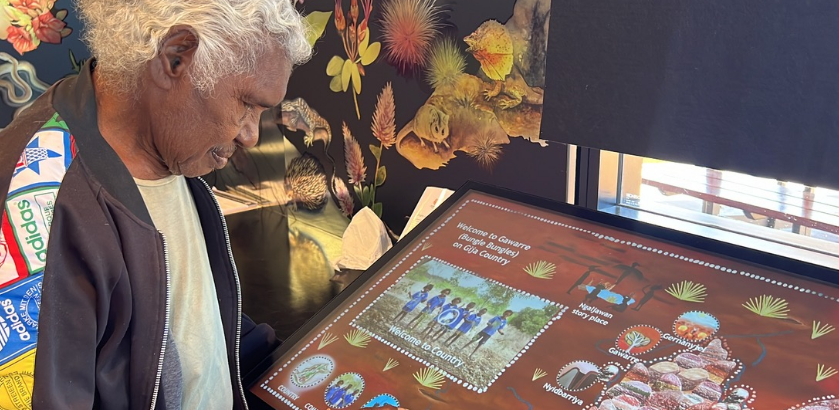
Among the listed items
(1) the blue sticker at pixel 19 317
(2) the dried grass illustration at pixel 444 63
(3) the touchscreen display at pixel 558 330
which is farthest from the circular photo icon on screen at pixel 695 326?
(2) the dried grass illustration at pixel 444 63

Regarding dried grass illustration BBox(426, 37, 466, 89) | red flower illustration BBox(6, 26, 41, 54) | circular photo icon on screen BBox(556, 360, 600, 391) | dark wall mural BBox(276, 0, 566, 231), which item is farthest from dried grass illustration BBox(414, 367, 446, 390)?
red flower illustration BBox(6, 26, 41, 54)

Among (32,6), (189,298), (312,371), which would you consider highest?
(32,6)

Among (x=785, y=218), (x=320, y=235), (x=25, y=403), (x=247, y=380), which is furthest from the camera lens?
(x=320, y=235)

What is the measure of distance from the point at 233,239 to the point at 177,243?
7.42 ft

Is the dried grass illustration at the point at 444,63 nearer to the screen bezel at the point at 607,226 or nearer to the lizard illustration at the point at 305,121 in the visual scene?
the screen bezel at the point at 607,226

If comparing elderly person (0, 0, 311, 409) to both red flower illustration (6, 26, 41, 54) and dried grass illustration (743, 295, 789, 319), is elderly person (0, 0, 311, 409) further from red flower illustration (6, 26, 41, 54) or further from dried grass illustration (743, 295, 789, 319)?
red flower illustration (6, 26, 41, 54)

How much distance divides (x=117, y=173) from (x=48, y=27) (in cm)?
236

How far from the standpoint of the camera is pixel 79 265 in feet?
4.03

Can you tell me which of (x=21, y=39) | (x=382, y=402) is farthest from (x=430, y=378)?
(x=21, y=39)

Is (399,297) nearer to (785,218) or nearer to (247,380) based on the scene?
(247,380)

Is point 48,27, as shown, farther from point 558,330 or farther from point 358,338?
point 558,330

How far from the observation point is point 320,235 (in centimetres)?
338

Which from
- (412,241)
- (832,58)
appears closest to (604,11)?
(832,58)

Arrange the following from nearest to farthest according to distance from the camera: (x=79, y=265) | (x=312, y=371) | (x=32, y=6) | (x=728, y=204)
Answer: (x=79, y=265)
(x=312, y=371)
(x=728, y=204)
(x=32, y=6)
